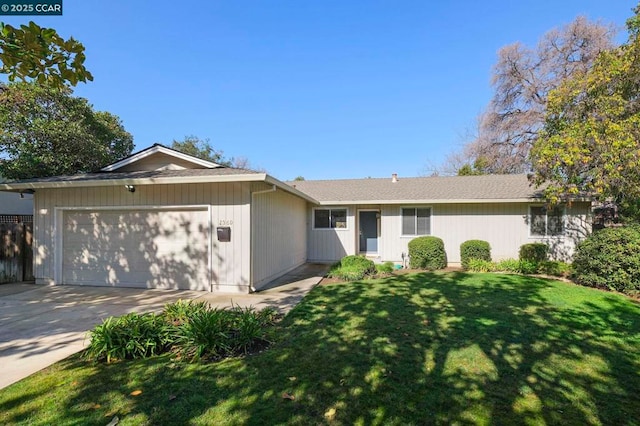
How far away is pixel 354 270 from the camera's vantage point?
940 centimetres

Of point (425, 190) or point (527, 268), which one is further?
point (425, 190)

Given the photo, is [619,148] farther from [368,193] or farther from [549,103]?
[368,193]

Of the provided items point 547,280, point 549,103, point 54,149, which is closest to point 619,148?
point 549,103

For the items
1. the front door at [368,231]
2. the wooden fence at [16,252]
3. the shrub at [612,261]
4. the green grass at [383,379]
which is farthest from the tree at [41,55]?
the front door at [368,231]

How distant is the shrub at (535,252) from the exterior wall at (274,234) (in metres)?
8.07

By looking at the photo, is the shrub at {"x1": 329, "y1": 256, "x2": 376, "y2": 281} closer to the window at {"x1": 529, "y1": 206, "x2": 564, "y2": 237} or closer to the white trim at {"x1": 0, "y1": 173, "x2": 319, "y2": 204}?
the white trim at {"x1": 0, "y1": 173, "x2": 319, "y2": 204}

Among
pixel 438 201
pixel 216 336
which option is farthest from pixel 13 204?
pixel 438 201

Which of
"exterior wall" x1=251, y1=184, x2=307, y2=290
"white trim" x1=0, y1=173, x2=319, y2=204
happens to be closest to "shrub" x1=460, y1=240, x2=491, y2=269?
"exterior wall" x1=251, y1=184, x2=307, y2=290

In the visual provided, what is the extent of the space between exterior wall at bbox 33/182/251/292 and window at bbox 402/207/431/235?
7.41 m

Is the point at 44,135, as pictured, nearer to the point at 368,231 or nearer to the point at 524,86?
the point at 368,231

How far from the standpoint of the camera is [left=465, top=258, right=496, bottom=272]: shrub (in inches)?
415

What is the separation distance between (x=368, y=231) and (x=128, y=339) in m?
11.1

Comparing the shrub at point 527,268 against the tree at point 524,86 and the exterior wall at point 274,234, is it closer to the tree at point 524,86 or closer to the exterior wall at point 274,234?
the exterior wall at point 274,234

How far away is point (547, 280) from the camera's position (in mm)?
8773
